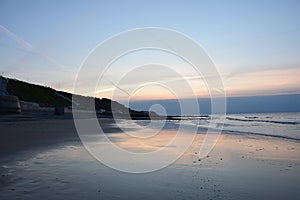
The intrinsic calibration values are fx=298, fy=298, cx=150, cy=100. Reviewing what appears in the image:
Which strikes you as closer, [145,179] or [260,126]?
[145,179]

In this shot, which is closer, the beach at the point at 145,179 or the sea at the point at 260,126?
the beach at the point at 145,179

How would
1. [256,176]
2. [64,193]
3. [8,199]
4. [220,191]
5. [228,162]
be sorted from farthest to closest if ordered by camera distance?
[228,162]
[256,176]
[220,191]
[64,193]
[8,199]

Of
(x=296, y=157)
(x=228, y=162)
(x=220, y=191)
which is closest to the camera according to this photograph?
(x=220, y=191)

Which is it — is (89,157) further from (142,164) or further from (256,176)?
(256,176)

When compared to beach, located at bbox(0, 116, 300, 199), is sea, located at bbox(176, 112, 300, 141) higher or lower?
higher

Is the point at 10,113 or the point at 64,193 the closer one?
the point at 64,193

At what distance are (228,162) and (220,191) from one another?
4055mm

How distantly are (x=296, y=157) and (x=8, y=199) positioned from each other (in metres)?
10.6

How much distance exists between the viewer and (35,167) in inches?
322

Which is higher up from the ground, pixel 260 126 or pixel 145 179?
pixel 260 126

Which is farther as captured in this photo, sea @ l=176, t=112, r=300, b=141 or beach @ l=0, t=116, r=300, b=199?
sea @ l=176, t=112, r=300, b=141

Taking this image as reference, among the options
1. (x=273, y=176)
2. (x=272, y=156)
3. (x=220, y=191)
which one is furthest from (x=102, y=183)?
(x=272, y=156)

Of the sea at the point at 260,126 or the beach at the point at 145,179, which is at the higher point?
the sea at the point at 260,126

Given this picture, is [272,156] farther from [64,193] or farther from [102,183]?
[64,193]
